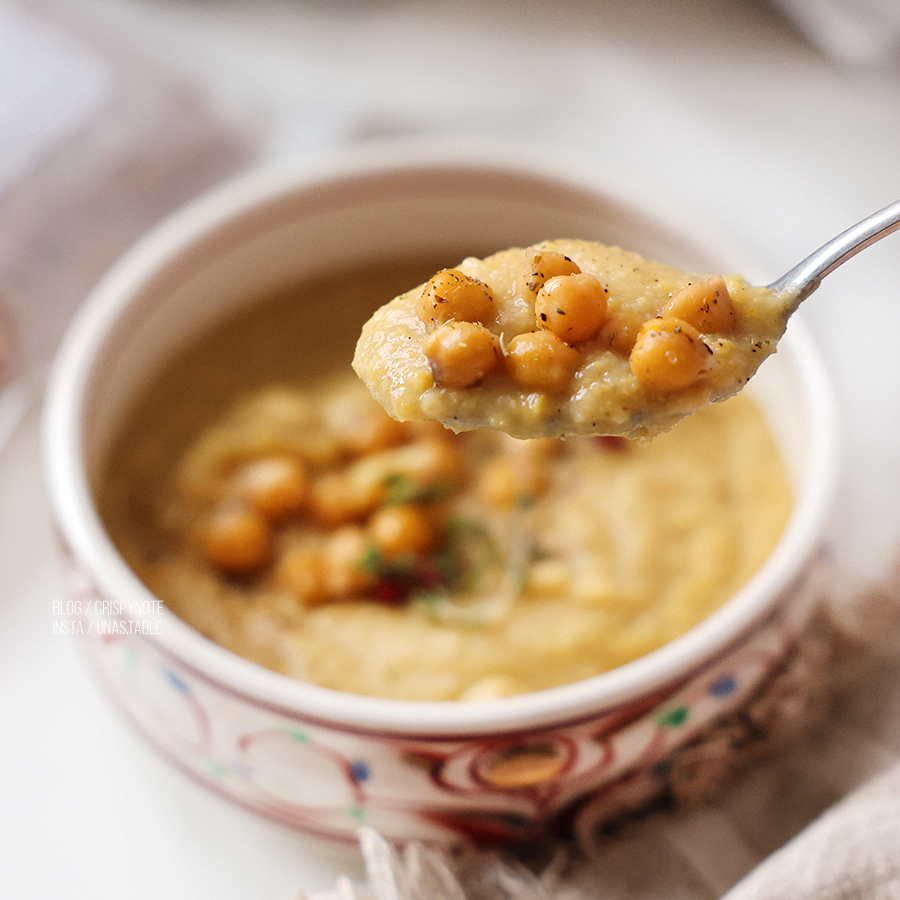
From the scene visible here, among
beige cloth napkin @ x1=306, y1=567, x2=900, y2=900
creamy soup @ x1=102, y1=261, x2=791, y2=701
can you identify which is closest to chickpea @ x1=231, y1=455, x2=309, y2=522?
creamy soup @ x1=102, y1=261, x2=791, y2=701

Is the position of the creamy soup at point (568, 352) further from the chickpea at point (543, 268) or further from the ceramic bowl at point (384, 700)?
the ceramic bowl at point (384, 700)

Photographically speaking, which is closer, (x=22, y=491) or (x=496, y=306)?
(x=496, y=306)

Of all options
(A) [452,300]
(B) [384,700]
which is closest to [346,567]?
(B) [384,700]

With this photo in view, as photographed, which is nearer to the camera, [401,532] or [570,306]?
[570,306]

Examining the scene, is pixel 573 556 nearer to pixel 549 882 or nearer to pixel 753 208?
pixel 549 882

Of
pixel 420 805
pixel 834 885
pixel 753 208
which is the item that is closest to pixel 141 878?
pixel 420 805

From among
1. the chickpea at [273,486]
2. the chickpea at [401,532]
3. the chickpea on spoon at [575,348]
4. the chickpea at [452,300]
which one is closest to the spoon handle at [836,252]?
the chickpea on spoon at [575,348]

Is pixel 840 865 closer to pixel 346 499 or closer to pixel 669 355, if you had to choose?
pixel 669 355
